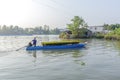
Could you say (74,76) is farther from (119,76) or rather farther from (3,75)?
(3,75)

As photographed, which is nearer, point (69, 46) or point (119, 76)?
point (119, 76)

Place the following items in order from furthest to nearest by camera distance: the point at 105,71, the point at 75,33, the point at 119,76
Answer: the point at 75,33 → the point at 105,71 → the point at 119,76

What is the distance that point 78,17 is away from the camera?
115 meters

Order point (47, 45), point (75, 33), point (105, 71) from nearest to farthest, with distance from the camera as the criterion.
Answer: point (105, 71) → point (47, 45) → point (75, 33)

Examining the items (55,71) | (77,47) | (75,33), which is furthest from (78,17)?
(55,71)

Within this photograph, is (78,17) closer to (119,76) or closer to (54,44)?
(54,44)

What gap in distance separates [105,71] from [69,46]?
26.2 m

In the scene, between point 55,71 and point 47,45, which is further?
point 47,45

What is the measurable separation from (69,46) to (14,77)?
93.4ft

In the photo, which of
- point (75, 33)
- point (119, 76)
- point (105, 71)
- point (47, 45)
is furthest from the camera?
point (75, 33)

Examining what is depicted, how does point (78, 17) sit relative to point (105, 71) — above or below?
above

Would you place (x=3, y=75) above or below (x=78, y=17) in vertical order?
below

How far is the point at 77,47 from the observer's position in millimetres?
48406

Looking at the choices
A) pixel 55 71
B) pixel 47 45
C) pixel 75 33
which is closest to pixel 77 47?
pixel 47 45
